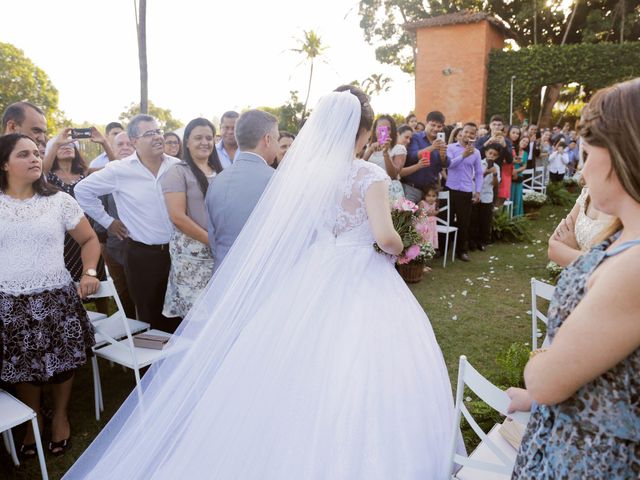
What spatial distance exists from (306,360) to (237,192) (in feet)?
3.80

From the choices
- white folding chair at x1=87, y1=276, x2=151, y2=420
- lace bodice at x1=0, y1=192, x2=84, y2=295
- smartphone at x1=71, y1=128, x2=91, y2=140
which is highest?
smartphone at x1=71, y1=128, x2=91, y2=140

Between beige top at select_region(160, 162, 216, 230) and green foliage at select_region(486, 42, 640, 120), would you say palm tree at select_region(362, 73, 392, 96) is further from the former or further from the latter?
beige top at select_region(160, 162, 216, 230)

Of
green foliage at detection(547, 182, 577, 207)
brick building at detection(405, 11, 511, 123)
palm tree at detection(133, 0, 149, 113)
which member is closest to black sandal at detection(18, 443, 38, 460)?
palm tree at detection(133, 0, 149, 113)

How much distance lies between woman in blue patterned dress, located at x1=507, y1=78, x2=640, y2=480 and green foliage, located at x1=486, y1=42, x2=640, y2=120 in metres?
21.6

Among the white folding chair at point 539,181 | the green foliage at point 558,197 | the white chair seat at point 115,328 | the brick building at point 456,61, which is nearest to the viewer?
the white chair seat at point 115,328

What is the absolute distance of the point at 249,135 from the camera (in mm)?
2834

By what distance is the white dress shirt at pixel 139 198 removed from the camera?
3545mm

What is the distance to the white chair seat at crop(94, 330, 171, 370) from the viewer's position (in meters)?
3.06

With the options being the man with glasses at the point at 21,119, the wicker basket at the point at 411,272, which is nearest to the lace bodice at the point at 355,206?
the man with glasses at the point at 21,119

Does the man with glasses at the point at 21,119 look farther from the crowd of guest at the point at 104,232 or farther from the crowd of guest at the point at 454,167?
the crowd of guest at the point at 454,167

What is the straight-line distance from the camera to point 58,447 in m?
2.95

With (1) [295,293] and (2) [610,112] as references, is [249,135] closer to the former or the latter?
(1) [295,293]

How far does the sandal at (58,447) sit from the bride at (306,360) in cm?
70

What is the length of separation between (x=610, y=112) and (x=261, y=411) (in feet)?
5.73
